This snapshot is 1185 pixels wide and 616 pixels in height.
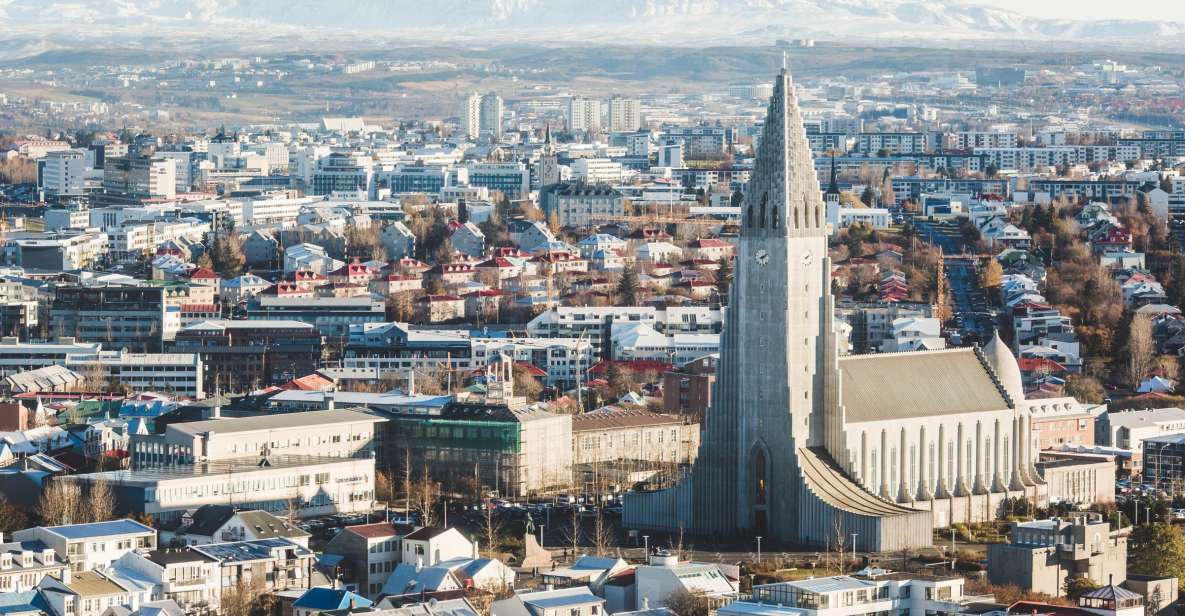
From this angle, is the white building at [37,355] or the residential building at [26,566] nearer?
the residential building at [26,566]

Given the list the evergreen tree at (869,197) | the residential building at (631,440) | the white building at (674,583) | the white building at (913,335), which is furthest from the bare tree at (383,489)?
the evergreen tree at (869,197)

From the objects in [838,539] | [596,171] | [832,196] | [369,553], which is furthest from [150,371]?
[596,171]

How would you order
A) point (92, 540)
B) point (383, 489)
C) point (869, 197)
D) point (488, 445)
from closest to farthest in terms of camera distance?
1. point (92, 540)
2. point (383, 489)
3. point (488, 445)
4. point (869, 197)

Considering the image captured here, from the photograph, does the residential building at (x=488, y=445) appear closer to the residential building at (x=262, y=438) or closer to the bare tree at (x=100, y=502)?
the residential building at (x=262, y=438)

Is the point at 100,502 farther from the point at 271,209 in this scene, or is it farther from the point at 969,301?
the point at 271,209

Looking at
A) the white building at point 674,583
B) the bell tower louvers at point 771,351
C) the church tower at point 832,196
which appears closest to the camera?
the white building at point 674,583
